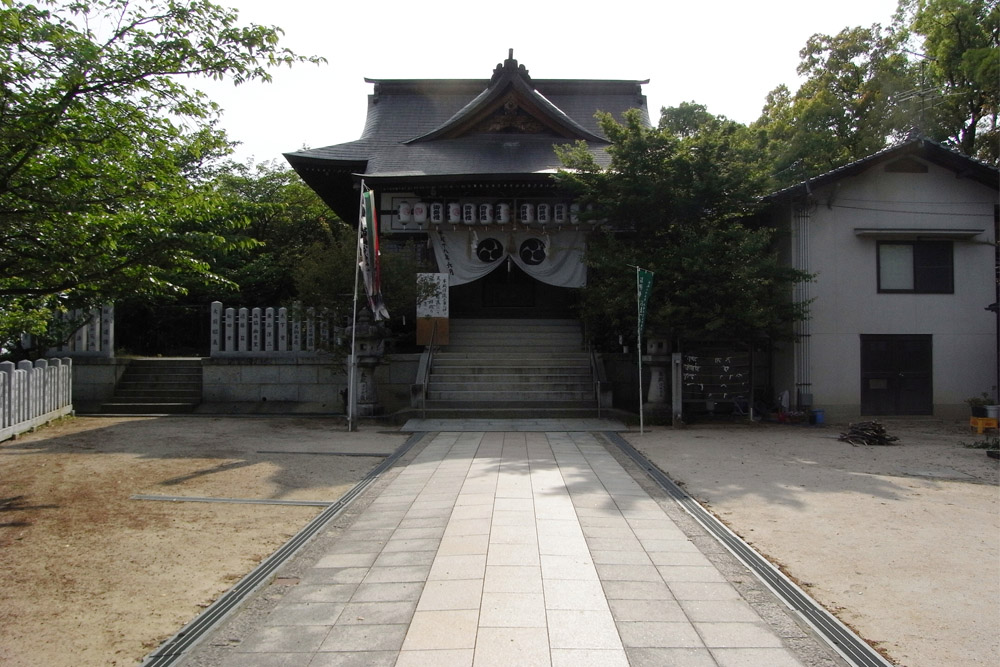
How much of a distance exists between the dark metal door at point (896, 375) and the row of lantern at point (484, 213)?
749cm

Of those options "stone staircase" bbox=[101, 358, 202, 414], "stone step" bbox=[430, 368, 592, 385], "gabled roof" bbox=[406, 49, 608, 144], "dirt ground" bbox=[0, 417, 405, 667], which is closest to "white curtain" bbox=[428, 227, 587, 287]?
"stone step" bbox=[430, 368, 592, 385]

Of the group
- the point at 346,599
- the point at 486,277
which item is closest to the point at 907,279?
the point at 486,277

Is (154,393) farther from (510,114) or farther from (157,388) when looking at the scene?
(510,114)

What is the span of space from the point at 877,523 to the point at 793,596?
2.43 m

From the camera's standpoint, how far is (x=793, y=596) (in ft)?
14.3

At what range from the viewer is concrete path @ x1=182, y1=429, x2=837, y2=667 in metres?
3.51

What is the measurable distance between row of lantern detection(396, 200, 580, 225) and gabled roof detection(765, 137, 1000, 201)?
5035 mm

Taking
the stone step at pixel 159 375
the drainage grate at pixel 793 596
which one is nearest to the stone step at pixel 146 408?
the stone step at pixel 159 375

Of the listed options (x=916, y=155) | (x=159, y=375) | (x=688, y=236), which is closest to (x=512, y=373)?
(x=688, y=236)

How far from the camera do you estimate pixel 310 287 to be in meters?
14.2

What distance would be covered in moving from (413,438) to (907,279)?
1150 cm

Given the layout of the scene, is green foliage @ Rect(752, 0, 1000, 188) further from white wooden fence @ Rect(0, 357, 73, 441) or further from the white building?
white wooden fence @ Rect(0, 357, 73, 441)

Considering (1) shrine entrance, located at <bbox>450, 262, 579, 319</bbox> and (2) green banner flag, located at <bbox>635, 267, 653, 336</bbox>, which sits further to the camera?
(1) shrine entrance, located at <bbox>450, 262, 579, 319</bbox>

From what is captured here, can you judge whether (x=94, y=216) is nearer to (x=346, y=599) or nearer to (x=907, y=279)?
(x=346, y=599)
